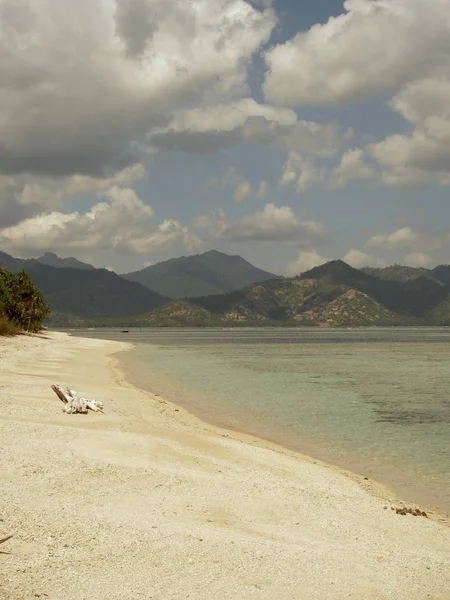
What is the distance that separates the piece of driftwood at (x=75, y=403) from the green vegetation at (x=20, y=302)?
84445 mm

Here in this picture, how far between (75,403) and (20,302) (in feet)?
345

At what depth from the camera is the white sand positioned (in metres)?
8.68

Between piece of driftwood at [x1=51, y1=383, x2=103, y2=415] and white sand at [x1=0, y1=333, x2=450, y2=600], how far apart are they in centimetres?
426

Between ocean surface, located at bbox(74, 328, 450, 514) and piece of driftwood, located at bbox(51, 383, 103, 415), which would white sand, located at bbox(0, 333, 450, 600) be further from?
A: piece of driftwood, located at bbox(51, 383, 103, 415)

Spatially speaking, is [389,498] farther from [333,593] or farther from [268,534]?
[333,593]

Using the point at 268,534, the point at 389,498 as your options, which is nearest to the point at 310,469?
the point at 389,498

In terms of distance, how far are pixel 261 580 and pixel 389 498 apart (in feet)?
28.4

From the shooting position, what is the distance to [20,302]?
121500 mm

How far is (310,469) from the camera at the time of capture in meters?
18.8

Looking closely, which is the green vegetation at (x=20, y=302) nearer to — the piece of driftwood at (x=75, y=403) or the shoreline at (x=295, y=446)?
the shoreline at (x=295, y=446)

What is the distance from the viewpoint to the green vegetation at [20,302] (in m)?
113

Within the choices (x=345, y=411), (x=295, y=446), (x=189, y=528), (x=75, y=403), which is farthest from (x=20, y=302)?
(x=189, y=528)

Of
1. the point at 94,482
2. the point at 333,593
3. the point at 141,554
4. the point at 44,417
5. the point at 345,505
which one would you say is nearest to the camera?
the point at 333,593

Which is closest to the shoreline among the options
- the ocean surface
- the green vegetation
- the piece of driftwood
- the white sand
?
the ocean surface
